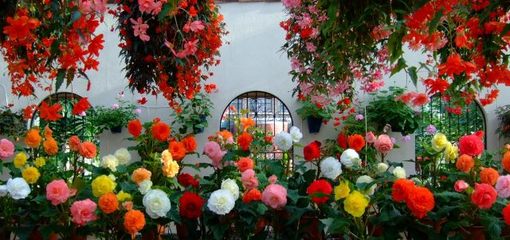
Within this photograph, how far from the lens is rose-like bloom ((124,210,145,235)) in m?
1.65

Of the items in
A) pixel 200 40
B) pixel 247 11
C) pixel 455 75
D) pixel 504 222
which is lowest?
pixel 504 222

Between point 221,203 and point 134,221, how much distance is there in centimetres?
25

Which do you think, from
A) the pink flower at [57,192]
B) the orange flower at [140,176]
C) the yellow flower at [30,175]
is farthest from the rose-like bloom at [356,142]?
the yellow flower at [30,175]

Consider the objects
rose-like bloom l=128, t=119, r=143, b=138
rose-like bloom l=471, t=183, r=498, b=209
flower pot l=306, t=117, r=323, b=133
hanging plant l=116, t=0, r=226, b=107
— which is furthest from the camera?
flower pot l=306, t=117, r=323, b=133

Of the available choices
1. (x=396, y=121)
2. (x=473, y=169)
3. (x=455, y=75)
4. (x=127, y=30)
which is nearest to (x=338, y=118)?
(x=396, y=121)

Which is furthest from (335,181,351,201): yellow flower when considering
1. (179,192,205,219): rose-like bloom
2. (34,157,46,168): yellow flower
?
(34,157,46,168): yellow flower

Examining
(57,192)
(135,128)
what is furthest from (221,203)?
(135,128)

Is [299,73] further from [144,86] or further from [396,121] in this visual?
[396,121]

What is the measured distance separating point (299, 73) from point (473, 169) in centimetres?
186

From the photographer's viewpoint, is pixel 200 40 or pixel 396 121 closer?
pixel 200 40

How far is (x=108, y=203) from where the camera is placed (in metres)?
1.67

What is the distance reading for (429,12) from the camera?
1.23 meters

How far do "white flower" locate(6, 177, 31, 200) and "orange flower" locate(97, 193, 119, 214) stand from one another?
307 mm

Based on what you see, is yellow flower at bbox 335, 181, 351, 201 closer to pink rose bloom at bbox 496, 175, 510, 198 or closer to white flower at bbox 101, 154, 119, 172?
pink rose bloom at bbox 496, 175, 510, 198
